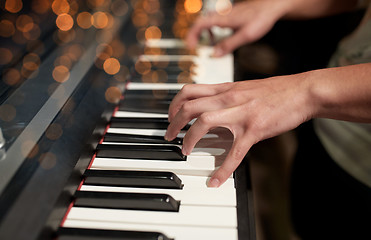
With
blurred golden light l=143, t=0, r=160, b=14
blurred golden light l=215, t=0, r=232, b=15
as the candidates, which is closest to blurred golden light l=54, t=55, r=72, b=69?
blurred golden light l=143, t=0, r=160, b=14

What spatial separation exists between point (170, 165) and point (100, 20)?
649 mm

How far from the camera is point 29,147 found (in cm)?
65

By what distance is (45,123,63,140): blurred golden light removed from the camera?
69cm

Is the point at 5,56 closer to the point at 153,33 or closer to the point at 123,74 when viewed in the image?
the point at 123,74

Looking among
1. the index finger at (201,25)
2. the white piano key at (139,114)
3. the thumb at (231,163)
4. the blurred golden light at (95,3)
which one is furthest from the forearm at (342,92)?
the blurred golden light at (95,3)

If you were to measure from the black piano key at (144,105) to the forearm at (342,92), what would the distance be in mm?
387

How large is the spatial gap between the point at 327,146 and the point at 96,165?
0.71m

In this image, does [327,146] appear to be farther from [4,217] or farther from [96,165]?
[4,217]

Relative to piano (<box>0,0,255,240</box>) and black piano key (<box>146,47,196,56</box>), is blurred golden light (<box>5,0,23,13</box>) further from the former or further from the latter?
black piano key (<box>146,47,196,56</box>)

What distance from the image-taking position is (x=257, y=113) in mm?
657

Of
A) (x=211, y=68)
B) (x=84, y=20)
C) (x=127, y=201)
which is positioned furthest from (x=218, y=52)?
(x=127, y=201)

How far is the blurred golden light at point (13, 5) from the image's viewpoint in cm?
88

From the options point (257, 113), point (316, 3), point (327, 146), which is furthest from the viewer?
point (316, 3)

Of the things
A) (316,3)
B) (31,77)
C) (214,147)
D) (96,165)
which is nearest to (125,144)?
(96,165)
